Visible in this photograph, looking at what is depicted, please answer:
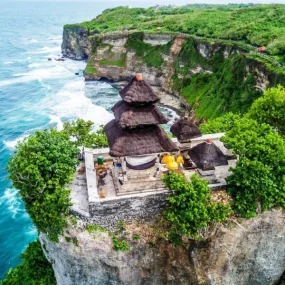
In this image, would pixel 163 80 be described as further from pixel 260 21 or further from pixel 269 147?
pixel 269 147

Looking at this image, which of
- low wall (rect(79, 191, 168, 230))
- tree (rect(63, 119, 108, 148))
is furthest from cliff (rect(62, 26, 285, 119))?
low wall (rect(79, 191, 168, 230))

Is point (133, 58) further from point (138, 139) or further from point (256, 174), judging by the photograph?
point (256, 174)

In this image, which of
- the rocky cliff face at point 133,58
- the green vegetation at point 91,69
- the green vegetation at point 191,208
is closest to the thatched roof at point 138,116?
the green vegetation at point 191,208

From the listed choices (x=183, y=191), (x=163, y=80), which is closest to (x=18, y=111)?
(x=163, y=80)

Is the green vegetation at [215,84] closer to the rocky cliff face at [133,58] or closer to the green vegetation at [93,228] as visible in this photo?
the rocky cliff face at [133,58]

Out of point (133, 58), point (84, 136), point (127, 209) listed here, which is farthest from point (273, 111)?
point (133, 58)

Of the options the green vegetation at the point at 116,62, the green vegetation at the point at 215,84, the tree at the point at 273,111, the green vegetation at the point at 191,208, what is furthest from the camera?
the green vegetation at the point at 116,62
